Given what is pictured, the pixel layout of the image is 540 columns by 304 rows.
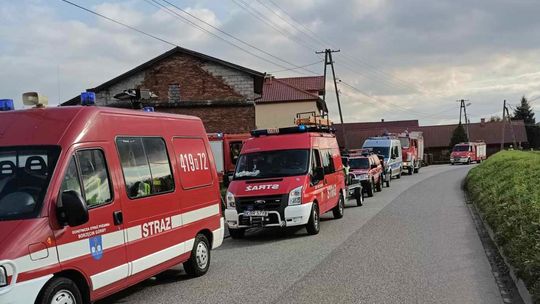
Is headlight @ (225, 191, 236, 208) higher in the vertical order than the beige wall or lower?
lower

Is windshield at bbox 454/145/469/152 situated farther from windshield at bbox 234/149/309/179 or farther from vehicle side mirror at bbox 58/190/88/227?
vehicle side mirror at bbox 58/190/88/227

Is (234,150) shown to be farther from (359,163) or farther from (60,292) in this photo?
(60,292)

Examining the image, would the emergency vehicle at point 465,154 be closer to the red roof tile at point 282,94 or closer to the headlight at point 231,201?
the red roof tile at point 282,94

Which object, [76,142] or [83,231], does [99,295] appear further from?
[76,142]

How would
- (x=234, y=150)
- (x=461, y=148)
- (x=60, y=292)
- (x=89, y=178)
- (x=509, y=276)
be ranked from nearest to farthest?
(x=60, y=292) → (x=89, y=178) → (x=509, y=276) → (x=234, y=150) → (x=461, y=148)

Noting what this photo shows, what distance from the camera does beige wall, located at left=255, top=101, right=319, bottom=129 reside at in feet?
197

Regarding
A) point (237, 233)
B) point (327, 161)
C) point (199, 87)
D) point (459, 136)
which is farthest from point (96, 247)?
point (459, 136)

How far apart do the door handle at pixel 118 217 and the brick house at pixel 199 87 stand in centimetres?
2750

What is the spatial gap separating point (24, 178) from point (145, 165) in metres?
1.88

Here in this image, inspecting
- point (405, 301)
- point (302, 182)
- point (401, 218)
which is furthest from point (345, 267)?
point (401, 218)

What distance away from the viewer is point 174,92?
115ft

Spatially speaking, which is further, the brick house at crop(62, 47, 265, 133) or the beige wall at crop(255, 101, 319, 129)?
the beige wall at crop(255, 101, 319, 129)

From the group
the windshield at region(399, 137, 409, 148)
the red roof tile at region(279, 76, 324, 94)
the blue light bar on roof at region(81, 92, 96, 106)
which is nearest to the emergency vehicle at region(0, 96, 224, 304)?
the blue light bar on roof at region(81, 92, 96, 106)

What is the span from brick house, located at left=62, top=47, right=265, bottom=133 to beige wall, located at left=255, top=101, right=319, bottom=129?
24.2 metres
